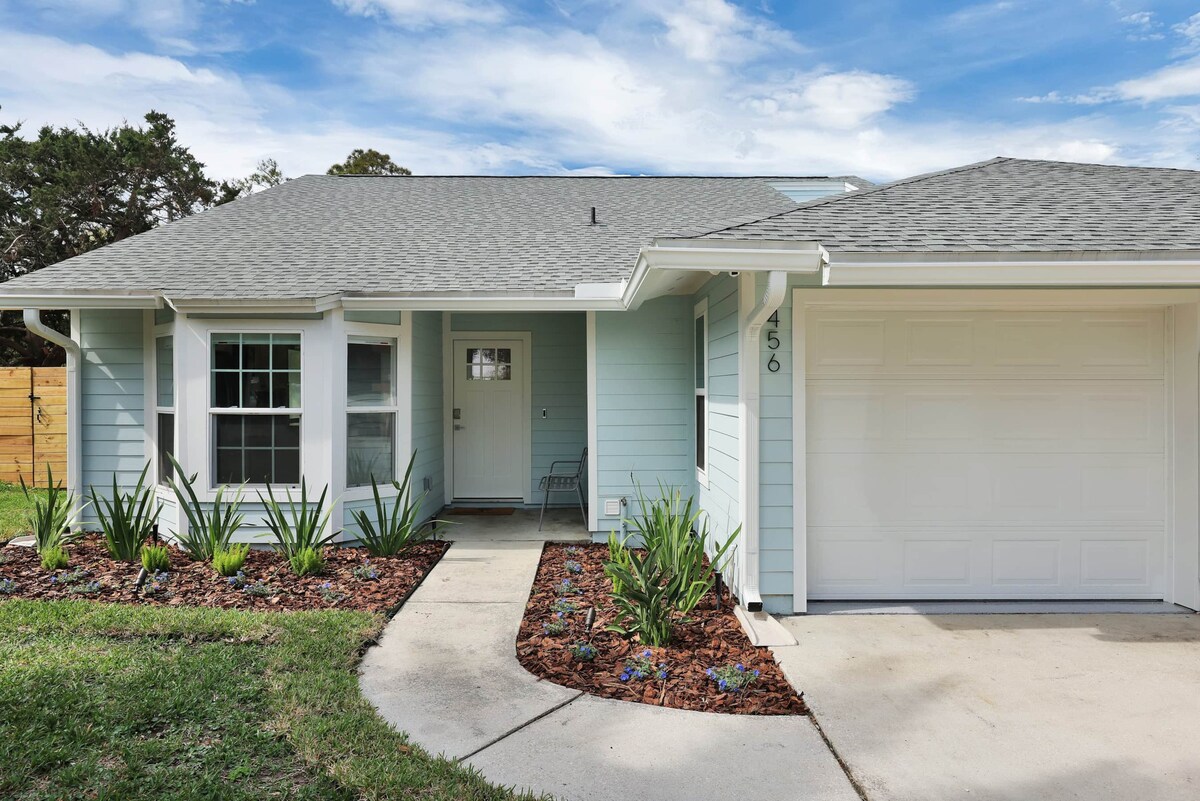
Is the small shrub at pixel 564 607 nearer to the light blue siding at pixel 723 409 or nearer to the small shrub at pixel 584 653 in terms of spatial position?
the small shrub at pixel 584 653

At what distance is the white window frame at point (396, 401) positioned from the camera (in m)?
6.14

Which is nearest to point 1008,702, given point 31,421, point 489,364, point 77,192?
point 489,364

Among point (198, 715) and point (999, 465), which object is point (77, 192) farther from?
point (999, 465)

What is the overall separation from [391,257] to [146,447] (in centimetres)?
289

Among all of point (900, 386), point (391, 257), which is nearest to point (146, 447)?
point (391, 257)

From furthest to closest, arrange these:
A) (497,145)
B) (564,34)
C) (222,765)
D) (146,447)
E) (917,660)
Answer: (497,145)
(564,34)
(146,447)
(917,660)
(222,765)

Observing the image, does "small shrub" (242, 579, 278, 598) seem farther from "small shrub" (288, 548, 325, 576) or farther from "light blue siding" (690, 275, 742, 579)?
"light blue siding" (690, 275, 742, 579)

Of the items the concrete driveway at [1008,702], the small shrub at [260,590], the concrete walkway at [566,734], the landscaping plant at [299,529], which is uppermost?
the landscaping plant at [299,529]

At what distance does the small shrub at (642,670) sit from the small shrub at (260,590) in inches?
107

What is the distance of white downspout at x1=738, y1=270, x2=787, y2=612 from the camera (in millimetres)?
4418

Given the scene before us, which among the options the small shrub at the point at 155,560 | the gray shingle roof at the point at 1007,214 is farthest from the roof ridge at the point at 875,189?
the small shrub at the point at 155,560

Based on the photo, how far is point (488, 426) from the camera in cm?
831

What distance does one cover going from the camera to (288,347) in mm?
6105

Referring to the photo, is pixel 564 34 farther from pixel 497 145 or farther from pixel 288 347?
pixel 497 145
